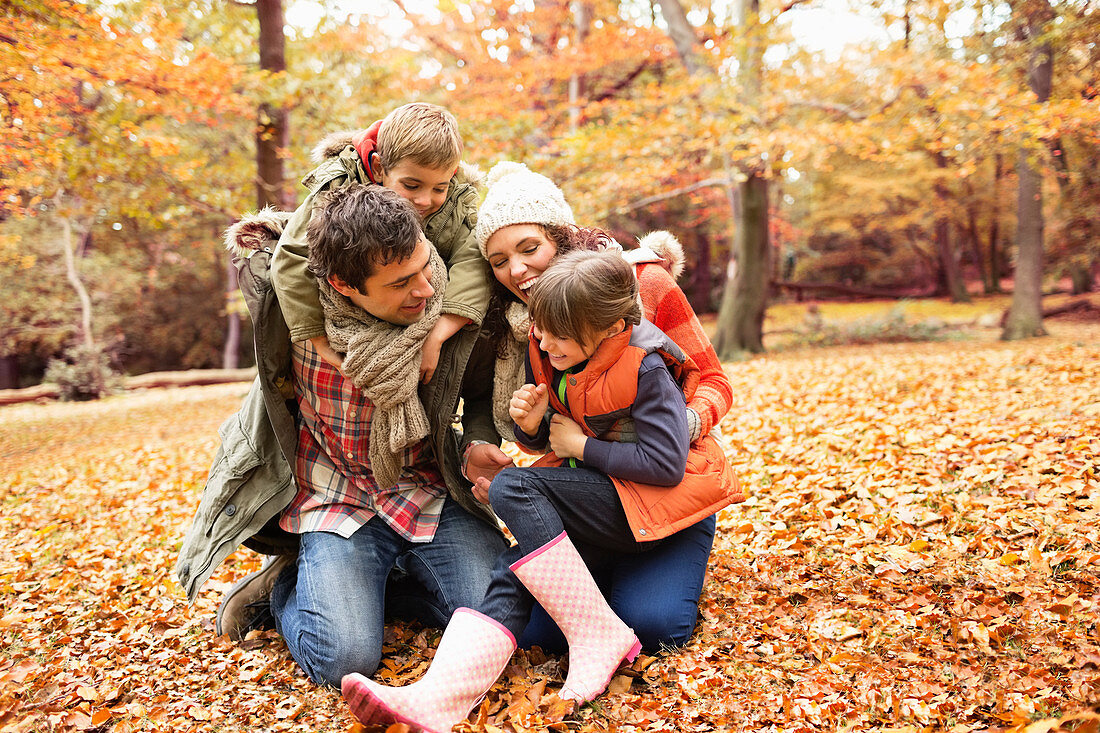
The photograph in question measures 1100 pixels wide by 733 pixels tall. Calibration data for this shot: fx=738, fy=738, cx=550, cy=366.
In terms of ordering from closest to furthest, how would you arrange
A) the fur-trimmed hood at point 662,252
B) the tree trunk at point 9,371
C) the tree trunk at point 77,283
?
the fur-trimmed hood at point 662,252 < the tree trunk at point 77,283 < the tree trunk at point 9,371

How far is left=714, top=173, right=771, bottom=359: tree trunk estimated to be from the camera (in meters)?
10.5

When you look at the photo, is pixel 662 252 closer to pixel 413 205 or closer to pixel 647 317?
pixel 647 317

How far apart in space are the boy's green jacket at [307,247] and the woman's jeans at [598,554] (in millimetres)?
606

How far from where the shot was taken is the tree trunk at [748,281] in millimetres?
10492

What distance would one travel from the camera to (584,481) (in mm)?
2223

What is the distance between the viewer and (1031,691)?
186cm

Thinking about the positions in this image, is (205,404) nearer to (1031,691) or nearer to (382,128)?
(382,128)

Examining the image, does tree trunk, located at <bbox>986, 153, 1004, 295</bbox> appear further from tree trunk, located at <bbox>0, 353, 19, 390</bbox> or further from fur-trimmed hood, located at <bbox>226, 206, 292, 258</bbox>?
tree trunk, located at <bbox>0, 353, 19, 390</bbox>

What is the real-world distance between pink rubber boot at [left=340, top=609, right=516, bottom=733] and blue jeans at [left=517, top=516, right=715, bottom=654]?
0.71 ft

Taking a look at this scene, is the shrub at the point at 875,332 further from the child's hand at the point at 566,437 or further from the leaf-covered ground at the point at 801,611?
the child's hand at the point at 566,437

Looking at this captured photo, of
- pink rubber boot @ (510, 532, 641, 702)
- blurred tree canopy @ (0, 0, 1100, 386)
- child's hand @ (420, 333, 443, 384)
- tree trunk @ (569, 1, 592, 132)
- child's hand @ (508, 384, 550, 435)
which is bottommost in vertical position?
pink rubber boot @ (510, 532, 641, 702)

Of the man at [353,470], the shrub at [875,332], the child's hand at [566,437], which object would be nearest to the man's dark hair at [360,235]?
the man at [353,470]

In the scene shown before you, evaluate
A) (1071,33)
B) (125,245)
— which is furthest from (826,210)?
(125,245)

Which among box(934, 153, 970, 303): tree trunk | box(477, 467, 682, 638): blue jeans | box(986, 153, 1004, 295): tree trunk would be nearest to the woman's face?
box(477, 467, 682, 638): blue jeans
